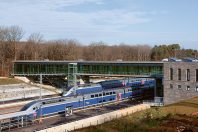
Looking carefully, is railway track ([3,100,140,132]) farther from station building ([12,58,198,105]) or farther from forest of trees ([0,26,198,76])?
forest of trees ([0,26,198,76])

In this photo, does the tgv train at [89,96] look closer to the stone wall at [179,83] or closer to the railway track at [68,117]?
the railway track at [68,117]

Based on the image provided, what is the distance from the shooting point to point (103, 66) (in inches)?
3113

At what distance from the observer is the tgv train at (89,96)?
46547 mm

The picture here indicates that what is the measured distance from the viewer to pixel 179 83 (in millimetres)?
58281

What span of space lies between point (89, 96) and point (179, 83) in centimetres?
1483

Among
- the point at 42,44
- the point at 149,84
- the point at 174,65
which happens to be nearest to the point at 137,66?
the point at 149,84

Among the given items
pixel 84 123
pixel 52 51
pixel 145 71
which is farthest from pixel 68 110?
pixel 52 51

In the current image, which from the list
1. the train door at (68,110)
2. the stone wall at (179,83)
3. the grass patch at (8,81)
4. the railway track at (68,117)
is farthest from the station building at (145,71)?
the train door at (68,110)

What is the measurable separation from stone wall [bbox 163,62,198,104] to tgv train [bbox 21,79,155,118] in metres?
9.35

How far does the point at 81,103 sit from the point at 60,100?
16.8ft

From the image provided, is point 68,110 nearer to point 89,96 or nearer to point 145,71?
point 89,96

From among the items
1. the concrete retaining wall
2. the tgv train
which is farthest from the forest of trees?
the concrete retaining wall

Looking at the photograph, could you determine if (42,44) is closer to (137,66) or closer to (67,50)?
(67,50)

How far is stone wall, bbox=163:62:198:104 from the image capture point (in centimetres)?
5712
